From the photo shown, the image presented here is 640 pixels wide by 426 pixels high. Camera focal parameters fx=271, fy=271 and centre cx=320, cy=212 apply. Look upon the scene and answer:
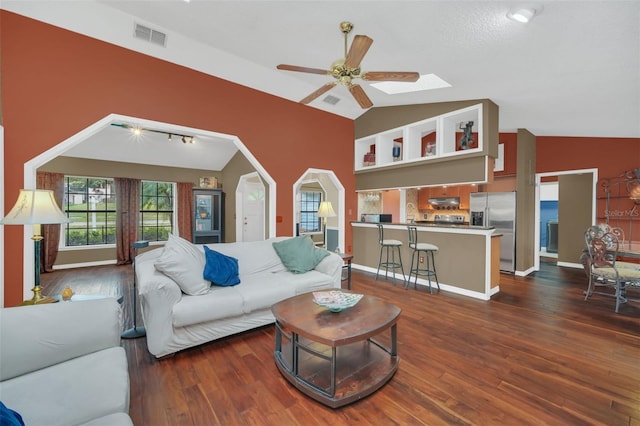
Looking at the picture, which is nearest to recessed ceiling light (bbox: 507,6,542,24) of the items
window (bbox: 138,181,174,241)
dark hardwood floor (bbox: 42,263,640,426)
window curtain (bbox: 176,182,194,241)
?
dark hardwood floor (bbox: 42,263,640,426)

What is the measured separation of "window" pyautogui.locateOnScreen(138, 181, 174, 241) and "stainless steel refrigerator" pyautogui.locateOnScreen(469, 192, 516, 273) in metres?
7.58

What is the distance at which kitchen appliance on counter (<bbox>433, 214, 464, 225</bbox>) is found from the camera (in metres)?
6.83

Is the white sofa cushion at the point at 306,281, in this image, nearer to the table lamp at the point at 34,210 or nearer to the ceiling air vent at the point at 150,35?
the table lamp at the point at 34,210

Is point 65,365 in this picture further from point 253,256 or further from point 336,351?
point 253,256

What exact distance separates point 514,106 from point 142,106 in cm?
540

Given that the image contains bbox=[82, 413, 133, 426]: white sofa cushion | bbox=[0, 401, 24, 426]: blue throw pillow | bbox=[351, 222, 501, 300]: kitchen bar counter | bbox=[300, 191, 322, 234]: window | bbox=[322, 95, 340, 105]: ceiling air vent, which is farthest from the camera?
bbox=[300, 191, 322, 234]: window

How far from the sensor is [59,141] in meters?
2.99

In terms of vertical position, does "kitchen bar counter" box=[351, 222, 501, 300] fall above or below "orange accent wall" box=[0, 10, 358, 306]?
below

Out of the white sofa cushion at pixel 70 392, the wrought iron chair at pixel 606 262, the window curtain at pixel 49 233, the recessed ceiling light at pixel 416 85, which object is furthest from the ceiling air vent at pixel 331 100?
the window curtain at pixel 49 233

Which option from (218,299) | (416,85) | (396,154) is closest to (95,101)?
(218,299)

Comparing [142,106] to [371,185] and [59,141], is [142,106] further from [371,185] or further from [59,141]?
[371,185]

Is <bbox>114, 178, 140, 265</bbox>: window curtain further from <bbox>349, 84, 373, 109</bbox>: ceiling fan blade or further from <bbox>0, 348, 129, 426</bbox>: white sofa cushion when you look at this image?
<bbox>349, 84, 373, 109</bbox>: ceiling fan blade

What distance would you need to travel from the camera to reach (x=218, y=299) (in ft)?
8.50

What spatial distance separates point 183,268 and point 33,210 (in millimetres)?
1149
